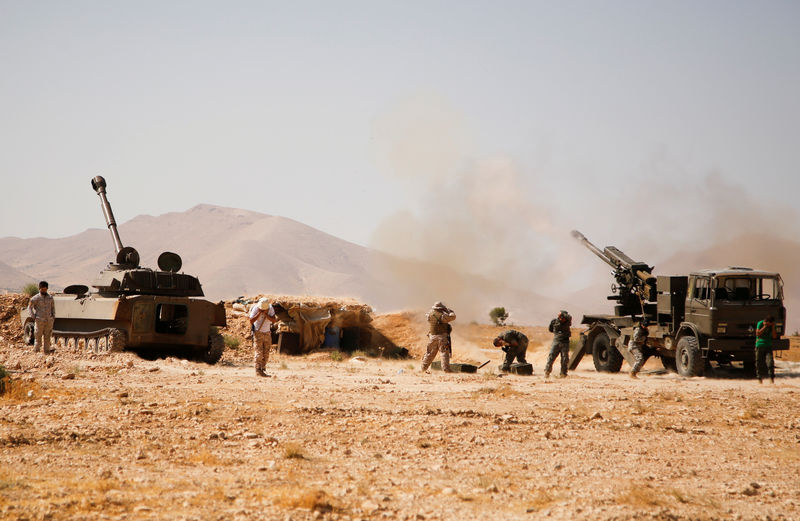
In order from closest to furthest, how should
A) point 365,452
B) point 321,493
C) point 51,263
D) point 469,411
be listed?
1. point 321,493
2. point 365,452
3. point 469,411
4. point 51,263

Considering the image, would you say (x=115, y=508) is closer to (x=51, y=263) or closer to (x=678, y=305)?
(x=678, y=305)

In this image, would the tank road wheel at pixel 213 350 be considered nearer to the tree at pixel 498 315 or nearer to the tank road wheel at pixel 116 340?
the tank road wheel at pixel 116 340

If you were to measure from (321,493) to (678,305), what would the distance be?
49.5 feet

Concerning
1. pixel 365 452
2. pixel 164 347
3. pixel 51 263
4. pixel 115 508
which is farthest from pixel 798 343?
pixel 51 263

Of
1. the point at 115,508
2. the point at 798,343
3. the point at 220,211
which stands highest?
the point at 220,211

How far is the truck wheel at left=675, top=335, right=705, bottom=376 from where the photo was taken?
63.5 feet

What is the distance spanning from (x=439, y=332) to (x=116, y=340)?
7.78 metres

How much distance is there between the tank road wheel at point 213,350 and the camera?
22531 mm

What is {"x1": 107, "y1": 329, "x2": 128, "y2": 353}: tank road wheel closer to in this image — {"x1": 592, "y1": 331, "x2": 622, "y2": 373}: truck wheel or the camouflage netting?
the camouflage netting

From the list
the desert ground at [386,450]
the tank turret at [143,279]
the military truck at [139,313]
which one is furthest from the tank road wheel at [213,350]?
the desert ground at [386,450]

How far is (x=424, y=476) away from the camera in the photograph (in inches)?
314

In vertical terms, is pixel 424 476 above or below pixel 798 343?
below

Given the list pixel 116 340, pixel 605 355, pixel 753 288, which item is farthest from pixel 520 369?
pixel 116 340

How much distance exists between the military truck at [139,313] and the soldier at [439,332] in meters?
6.32
